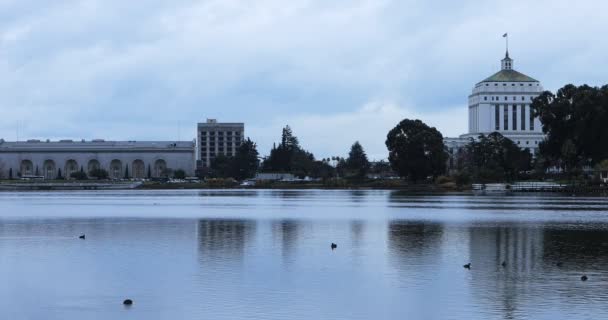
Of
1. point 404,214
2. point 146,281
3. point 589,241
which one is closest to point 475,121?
point 404,214

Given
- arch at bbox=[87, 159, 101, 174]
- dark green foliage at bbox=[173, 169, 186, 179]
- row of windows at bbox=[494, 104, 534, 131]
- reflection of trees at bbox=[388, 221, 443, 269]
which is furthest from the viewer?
arch at bbox=[87, 159, 101, 174]

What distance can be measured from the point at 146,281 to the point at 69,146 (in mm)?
178703

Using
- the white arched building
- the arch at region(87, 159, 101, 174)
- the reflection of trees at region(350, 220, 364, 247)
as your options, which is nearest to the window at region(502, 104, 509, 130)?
the white arched building

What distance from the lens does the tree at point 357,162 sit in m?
133

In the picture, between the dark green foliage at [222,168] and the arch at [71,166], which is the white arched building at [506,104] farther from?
the arch at [71,166]

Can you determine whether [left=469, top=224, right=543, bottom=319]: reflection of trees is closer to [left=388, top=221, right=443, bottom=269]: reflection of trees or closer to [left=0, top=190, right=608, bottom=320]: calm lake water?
[left=0, top=190, right=608, bottom=320]: calm lake water

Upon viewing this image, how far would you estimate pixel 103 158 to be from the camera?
192250mm

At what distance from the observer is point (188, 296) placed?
1919cm

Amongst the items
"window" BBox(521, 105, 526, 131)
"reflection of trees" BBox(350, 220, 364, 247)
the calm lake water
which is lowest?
the calm lake water

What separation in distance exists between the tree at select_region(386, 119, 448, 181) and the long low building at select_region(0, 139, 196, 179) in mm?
91367

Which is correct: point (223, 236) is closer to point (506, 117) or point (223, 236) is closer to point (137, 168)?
point (506, 117)

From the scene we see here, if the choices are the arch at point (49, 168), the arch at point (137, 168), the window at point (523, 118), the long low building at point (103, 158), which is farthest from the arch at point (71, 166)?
the window at point (523, 118)

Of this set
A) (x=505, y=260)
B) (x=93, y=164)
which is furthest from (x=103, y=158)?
(x=505, y=260)

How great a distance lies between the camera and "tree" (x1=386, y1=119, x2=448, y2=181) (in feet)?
339
